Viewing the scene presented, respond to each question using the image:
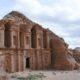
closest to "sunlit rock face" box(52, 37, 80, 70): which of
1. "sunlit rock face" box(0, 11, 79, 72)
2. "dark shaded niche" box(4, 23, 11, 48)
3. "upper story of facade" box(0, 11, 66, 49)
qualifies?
→ "sunlit rock face" box(0, 11, 79, 72)

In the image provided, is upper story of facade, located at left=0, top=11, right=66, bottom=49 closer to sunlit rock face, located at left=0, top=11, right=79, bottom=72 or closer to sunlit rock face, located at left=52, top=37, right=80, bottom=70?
sunlit rock face, located at left=0, top=11, right=79, bottom=72

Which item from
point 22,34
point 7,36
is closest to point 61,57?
point 22,34

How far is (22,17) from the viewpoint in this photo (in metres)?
55.0

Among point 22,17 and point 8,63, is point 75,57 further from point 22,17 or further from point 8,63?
point 8,63

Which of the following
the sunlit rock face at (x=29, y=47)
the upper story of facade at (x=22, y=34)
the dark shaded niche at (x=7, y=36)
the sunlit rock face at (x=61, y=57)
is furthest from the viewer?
the sunlit rock face at (x=61, y=57)

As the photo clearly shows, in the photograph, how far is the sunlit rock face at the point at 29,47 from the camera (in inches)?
1713

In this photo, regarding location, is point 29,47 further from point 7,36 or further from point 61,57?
point 61,57

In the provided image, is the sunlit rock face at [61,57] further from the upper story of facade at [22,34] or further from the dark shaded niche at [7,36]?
the dark shaded niche at [7,36]

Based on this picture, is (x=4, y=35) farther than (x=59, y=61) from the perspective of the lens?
No

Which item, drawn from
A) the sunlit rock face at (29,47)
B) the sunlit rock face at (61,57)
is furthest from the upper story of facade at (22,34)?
the sunlit rock face at (61,57)

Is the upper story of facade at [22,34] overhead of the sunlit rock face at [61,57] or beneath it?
overhead

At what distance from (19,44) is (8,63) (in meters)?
4.15

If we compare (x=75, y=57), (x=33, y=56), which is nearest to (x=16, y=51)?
(x=33, y=56)

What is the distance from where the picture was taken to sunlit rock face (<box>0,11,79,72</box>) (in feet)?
143
